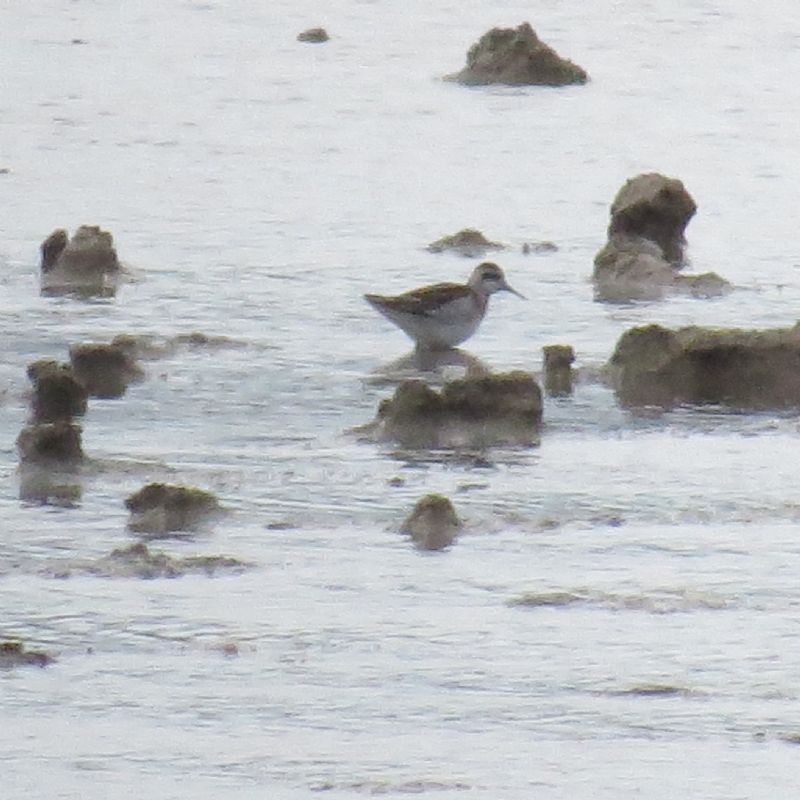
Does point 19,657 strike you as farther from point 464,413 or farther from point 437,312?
point 437,312

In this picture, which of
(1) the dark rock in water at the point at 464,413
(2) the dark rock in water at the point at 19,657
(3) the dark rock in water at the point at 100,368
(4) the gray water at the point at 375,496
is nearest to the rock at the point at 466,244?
(4) the gray water at the point at 375,496

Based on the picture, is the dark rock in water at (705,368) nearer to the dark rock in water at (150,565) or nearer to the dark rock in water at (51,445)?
the dark rock in water at (51,445)

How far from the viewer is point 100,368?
10734 millimetres

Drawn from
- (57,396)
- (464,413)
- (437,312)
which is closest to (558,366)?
(437,312)

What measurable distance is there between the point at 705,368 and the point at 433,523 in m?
2.55

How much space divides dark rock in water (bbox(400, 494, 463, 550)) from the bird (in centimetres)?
308

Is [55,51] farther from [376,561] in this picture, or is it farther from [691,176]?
[376,561]

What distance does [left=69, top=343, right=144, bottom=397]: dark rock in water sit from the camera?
35.0 ft

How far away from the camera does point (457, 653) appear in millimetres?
7398

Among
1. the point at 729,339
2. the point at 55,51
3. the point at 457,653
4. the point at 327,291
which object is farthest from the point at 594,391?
the point at 55,51

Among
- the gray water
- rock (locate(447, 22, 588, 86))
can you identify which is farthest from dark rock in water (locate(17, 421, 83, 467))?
rock (locate(447, 22, 588, 86))

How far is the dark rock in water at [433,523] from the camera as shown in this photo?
8547 millimetres

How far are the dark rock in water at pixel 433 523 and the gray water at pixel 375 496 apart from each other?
2.2 inches

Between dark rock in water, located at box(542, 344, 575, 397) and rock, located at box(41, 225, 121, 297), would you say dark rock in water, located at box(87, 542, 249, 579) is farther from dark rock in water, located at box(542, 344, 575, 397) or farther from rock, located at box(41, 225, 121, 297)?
rock, located at box(41, 225, 121, 297)
